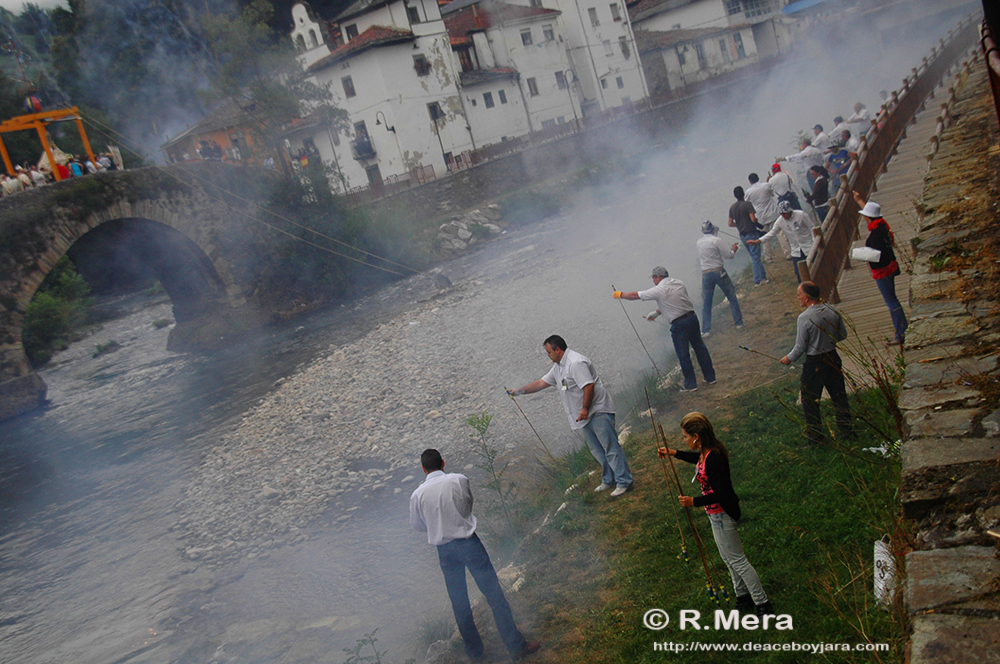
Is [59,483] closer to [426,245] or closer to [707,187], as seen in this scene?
[426,245]

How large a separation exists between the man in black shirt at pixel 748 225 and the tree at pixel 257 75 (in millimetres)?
21439

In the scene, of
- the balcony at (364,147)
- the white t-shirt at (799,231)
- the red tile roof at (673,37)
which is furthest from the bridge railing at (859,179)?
the red tile roof at (673,37)

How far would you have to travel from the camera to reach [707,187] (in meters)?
29.0

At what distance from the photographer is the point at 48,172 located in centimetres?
2312

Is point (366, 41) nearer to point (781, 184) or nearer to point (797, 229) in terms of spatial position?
point (781, 184)

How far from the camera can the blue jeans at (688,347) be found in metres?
8.47

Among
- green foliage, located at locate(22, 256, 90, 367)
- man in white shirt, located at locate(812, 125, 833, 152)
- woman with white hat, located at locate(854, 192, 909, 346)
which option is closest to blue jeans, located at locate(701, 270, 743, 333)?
woman with white hat, located at locate(854, 192, 909, 346)

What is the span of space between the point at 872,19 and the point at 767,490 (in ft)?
203

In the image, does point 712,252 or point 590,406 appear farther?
point 712,252

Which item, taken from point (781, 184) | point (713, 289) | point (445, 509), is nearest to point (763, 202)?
point (781, 184)

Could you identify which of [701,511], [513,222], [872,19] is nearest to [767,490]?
[701,511]

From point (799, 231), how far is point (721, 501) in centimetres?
700

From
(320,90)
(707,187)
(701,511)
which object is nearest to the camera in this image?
(701,511)

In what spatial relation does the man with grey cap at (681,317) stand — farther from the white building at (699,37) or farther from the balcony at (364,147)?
the white building at (699,37)
